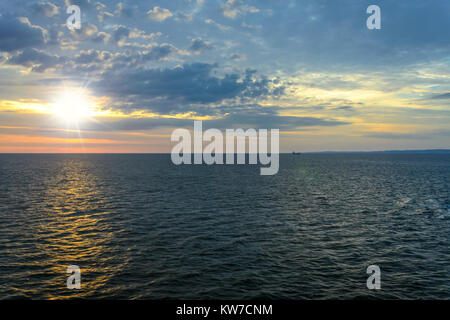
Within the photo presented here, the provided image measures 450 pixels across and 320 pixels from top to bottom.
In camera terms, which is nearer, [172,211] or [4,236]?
[4,236]

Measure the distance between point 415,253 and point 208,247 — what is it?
21448 millimetres

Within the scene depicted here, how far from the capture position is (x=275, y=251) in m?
30.9

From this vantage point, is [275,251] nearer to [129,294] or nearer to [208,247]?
[208,247]

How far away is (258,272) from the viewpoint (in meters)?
25.7

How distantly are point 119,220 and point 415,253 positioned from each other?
38164 mm

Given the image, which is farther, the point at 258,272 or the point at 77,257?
the point at 77,257

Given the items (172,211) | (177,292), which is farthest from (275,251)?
(172,211)

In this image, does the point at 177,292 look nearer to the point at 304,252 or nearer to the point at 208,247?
the point at 208,247
